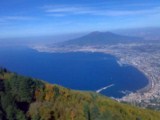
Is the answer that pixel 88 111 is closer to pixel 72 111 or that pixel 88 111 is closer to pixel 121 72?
pixel 72 111

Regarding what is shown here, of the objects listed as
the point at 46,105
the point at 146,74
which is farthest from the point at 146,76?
the point at 46,105

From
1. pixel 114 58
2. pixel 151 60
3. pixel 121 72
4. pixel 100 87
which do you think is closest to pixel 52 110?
pixel 100 87

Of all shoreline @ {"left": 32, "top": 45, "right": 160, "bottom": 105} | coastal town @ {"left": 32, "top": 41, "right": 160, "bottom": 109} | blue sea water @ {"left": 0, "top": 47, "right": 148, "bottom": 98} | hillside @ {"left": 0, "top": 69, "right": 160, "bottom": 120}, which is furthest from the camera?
blue sea water @ {"left": 0, "top": 47, "right": 148, "bottom": 98}

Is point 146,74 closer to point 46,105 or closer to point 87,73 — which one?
point 87,73

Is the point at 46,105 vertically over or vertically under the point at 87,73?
over

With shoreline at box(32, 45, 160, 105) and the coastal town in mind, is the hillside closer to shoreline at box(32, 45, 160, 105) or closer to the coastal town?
the coastal town

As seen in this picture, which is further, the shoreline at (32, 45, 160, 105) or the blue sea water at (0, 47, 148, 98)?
the blue sea water at (0, 47, 148, 98)

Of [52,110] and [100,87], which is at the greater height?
[52,110]

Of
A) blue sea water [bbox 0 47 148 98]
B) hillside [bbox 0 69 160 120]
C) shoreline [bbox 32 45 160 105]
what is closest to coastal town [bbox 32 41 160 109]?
shoreline [bbox 32 45 160 105]
